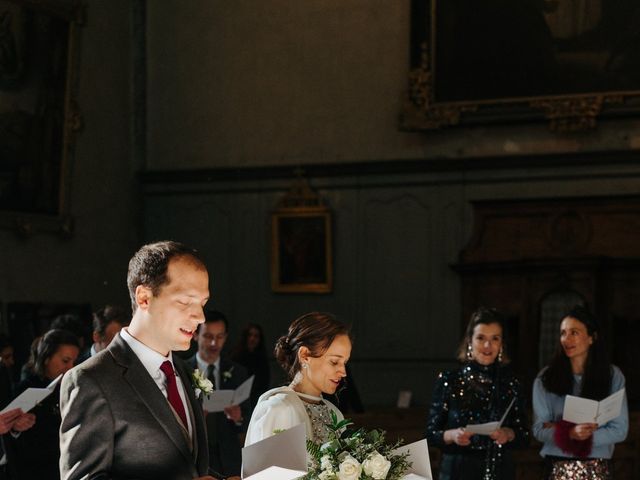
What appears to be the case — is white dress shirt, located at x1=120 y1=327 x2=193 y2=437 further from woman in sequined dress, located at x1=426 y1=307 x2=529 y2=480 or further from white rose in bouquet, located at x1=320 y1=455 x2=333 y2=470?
woman in sequined dress, located at x1=426 y1=307 x2=529 y2=480

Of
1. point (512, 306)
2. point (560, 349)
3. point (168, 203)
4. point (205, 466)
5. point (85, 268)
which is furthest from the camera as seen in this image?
point (168, 203)

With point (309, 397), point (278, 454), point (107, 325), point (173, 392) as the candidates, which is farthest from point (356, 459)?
Answer: point (107, 325)

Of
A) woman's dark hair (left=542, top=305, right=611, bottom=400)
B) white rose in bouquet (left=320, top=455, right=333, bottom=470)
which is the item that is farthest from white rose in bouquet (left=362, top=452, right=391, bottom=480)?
woman's dark hair (left=542, top=305, right=611, bottom=400)

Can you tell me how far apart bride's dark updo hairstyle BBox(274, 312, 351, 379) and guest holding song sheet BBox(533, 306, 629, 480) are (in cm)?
279

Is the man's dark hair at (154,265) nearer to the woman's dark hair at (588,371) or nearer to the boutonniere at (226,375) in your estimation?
the woman's dark hair at (588,371)

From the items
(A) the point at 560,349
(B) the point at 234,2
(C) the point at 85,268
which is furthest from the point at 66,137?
(A) the point at 560,349

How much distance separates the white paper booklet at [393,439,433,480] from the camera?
3924 millimetres

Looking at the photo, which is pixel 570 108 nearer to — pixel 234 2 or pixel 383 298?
pixel 383 298

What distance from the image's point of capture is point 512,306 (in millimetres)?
13375

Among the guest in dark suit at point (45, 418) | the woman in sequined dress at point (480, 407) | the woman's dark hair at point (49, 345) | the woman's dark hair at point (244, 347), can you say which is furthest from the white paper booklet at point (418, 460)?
the woman's dark hair at point (244, 347)

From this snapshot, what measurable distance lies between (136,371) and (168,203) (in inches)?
488

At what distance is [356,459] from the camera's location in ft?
12.3

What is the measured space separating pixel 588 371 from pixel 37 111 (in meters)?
8.20

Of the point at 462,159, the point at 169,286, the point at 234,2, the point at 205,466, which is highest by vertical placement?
the point at 234,2
